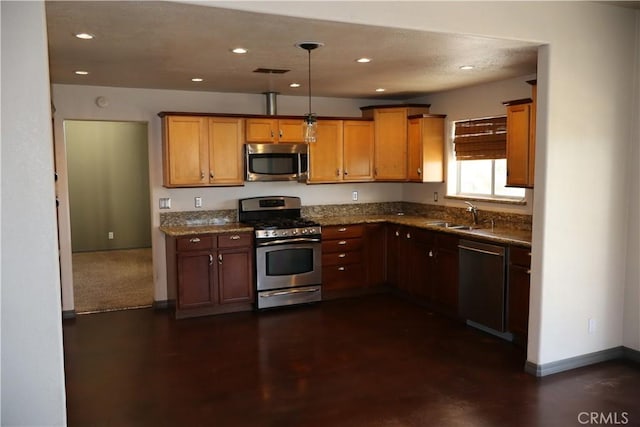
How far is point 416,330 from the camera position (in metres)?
5.20

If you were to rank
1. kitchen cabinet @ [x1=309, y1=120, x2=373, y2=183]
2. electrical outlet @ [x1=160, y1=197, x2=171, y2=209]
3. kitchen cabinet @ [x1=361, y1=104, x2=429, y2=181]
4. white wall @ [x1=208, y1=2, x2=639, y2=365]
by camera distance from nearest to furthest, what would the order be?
white wall @ [x1=208, y1=2, x2=639, y2=365], electrical outlet @ [x1=160, y1=197, x2=171, y2=209], kitchen cabinet @ [x1=309, y1=120, x2=373, y2=183], kitchen cabinet @ [x1=361, y1=104, x2=429, y2=181]

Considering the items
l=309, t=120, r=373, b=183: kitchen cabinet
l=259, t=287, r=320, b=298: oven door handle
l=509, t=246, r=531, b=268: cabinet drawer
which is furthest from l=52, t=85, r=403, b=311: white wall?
l=509, t=246, r=531, b=268: cabinet drawer

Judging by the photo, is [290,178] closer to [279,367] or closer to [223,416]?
[279,367]

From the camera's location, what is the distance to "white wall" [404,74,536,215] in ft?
17.7

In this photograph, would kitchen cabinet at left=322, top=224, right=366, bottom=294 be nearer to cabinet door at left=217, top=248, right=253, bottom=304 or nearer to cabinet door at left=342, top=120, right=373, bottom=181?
cabinet door at left=342, top=120, right=373, bottom=181

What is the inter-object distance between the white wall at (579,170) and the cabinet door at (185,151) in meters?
3.37

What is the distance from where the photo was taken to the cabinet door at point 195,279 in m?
5.55

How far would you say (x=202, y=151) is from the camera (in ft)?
19.2

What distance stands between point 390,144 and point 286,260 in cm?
199

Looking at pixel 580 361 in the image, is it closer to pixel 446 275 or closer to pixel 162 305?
pixel 446 275

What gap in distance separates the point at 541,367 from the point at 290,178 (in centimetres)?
344

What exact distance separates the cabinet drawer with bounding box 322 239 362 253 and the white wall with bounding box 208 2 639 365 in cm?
261

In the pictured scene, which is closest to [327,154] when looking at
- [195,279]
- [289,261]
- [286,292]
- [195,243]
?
[289,261]

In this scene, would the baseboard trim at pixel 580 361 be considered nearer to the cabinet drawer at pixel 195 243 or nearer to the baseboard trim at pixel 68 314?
the cabinet drawer at pixel 195 243
